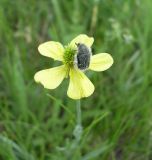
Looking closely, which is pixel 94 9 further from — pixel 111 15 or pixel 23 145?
pixel 23 145

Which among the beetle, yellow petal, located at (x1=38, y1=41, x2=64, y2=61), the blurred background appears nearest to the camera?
the beetle

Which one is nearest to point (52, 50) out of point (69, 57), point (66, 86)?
point (69, 57)

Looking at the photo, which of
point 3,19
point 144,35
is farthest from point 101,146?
point 3,19

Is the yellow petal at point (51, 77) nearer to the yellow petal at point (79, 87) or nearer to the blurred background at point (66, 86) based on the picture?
the yellow petal at point (79, 87)

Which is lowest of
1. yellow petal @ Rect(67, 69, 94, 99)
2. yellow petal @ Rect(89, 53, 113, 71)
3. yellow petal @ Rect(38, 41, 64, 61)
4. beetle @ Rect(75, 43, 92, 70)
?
yellow petal @ Rect(67, 69, 94, 99)

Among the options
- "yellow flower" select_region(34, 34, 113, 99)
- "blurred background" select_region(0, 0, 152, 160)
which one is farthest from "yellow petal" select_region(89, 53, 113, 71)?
"blurred background" select_region(0, 0, 152, 160)

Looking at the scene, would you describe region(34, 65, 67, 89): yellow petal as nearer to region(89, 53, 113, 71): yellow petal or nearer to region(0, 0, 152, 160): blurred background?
region(89, 53, 113, 71): yellow petal

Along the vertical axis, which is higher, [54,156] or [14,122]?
[14,122]
